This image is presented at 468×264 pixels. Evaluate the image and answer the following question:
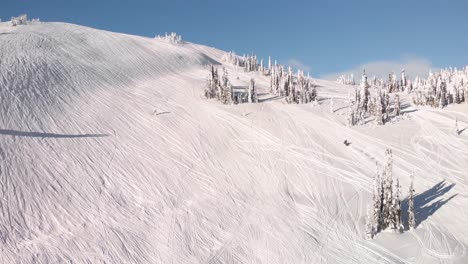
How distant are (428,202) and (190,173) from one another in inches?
520

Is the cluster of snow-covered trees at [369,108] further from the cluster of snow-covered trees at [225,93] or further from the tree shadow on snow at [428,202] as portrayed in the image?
the tree shadow on snow at [428,202]

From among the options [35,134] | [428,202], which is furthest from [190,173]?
[428,202]

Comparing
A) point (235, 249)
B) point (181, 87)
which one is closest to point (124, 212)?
point (235, 249)

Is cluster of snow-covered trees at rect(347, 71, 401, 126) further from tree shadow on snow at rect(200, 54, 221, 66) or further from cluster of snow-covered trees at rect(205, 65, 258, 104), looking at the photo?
tree shadow on snow at rect(200, 54, 221, 66)

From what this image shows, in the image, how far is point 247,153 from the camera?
25.2 meters

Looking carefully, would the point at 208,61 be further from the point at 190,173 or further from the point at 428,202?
the point at 428,202

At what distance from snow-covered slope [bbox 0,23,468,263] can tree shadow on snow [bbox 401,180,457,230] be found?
114 mm

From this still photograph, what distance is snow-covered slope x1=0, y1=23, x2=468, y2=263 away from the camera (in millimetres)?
16312

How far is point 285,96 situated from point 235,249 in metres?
23.7

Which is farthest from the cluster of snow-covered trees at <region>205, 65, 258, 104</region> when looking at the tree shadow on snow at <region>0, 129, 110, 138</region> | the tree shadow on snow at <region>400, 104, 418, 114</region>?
the tree shadow on snow at <region>400, 104, 418, 114</region>

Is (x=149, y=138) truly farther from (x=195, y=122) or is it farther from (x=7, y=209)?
(x=7, y=209)

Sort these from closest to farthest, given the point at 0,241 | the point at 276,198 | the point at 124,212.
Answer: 1. the point at 0,241
2. the point at 124,212
3. the point at 276,198

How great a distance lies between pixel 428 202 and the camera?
21.6 metres

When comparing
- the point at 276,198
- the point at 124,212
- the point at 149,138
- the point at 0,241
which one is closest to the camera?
the point at 0,241
